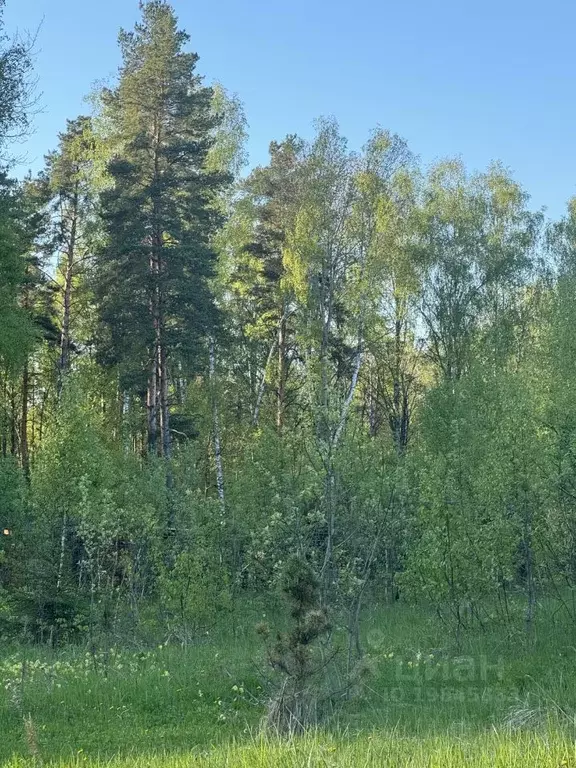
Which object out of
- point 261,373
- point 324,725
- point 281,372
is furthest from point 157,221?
point 324,725

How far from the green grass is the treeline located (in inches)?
47.0

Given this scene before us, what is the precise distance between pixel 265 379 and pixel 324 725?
23328 mm

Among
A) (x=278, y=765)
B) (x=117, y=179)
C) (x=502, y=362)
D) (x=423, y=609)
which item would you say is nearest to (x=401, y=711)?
(x=278, y=765)

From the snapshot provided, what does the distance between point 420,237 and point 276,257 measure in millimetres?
5644

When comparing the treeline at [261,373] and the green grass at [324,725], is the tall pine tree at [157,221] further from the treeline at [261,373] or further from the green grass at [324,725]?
the green grass at [324,725]

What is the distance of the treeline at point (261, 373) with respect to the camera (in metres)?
12.3

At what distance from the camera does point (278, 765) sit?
415 cm

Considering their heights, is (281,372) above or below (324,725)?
above

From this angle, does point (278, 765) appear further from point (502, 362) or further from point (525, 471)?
point (502, 362)

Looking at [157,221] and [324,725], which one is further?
[157,221]

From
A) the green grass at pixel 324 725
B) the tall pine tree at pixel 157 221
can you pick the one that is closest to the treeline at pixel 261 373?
the tall pine tree at pixel 157 221

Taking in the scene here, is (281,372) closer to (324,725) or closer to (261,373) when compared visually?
(261,373)

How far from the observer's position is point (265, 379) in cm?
2919

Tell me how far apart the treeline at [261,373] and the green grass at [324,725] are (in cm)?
119
